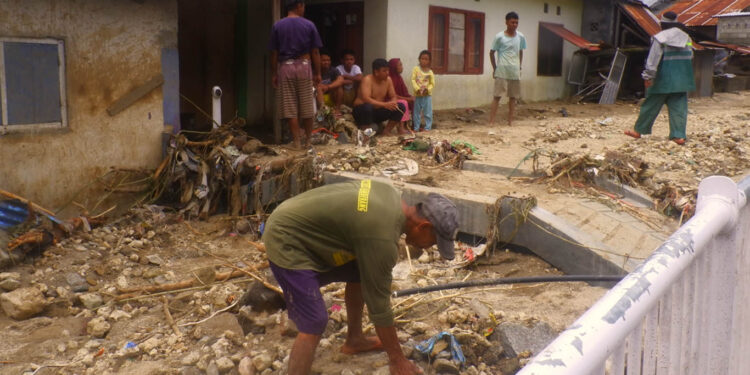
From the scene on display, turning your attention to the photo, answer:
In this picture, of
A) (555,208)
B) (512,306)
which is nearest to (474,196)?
(555,208)

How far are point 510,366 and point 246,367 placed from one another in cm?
146

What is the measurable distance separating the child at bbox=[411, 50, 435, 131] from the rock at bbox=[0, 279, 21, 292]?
6064 mm

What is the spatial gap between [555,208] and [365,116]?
13.0 feet

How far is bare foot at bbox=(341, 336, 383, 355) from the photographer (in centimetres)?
377

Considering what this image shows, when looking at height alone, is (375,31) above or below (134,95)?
above

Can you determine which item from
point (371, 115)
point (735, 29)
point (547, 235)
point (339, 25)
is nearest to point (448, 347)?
point (547, 235)

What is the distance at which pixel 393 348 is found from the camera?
3318 millimetres

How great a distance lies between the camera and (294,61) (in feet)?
24.9

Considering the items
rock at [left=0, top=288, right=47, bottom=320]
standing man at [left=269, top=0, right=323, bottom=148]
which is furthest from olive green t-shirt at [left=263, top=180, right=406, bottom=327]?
standing man at [left=269, top=0, right=323, bottom=148]

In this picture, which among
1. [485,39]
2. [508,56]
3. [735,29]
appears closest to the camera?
[508,56]

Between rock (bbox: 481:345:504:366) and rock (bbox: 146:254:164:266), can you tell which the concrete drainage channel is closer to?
rock (bbox: 481:345:504:366)

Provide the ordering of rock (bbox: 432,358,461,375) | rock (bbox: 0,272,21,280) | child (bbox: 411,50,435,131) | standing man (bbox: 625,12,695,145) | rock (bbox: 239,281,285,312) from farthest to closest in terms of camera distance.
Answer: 1. child (bbox: 411,50,435,131)
2. standing man (bbox: 625,12,695,145)
3. rock (bbox: 0,272,21,280)
4. rock (bbox: 239,281,285,312)
5. rock (bbox: 432,358,461,375)

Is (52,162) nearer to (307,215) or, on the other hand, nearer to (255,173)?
(255,173)

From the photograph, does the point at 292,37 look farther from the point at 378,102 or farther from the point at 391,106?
the point at 391,106
